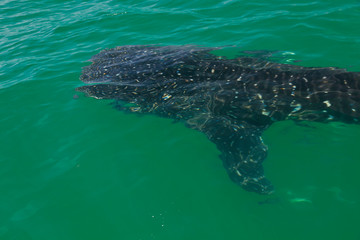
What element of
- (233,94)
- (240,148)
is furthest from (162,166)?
(233,94)

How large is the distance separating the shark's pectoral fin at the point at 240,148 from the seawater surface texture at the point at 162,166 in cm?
20

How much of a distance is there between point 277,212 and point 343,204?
4.27 feet

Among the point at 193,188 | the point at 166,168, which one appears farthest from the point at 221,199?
the point at 166,168

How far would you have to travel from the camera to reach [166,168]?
22.3ft

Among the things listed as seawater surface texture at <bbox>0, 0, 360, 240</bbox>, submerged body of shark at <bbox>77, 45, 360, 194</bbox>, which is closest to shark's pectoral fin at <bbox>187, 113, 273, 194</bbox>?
submerged body of shark at <bbox>77, 45, 360, 194</bbox>

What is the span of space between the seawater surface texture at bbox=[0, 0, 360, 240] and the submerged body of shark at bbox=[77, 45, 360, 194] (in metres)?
0.31

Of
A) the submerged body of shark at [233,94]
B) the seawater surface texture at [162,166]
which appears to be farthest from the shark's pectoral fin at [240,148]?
the seawater surface texture at [162,166]

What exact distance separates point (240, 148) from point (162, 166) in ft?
6.72

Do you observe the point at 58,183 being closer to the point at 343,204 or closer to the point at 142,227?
the point at 142,227

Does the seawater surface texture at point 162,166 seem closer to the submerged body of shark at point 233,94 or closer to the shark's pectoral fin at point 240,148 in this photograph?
the shark's pectoral fin at point 240,148

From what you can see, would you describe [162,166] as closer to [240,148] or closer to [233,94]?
[240,148]

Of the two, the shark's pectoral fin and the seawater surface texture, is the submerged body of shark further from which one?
the seawater surface texture

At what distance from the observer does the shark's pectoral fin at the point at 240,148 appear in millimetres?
6133

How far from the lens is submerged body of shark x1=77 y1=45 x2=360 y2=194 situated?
7.04m
